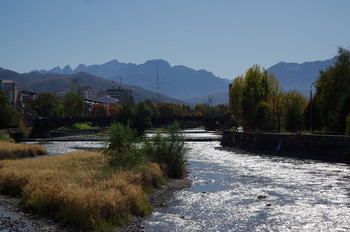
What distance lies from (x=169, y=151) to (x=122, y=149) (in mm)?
6304

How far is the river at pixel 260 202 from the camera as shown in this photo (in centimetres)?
2544

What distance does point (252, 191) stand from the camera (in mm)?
36719

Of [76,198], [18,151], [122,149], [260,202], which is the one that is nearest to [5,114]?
[18,151]

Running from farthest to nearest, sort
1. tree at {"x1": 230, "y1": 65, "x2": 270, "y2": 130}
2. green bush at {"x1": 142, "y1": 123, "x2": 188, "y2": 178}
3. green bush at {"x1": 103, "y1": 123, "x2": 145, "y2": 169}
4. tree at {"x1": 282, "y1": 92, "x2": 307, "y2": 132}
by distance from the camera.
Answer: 1. tree at {"x1": 230, "y1": 65, "x2": 270, "y2": 130}
2. tree at {"x1": 282, "y1": 92, "x2": 307, "y2": 132}
3. green bush at {"x1": 142, "y1": 123, "x2": 188, "y2": 178}
4. green bush at {"x1": 103, "y1": 123, "x2": 145, "y2": 169}

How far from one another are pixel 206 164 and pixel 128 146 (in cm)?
2144

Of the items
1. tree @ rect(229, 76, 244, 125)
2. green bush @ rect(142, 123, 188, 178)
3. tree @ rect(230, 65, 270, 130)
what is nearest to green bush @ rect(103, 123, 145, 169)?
green bush @ rect(142, 123, 188, 178)

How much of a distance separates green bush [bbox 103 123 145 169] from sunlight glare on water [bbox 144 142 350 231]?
5.36m

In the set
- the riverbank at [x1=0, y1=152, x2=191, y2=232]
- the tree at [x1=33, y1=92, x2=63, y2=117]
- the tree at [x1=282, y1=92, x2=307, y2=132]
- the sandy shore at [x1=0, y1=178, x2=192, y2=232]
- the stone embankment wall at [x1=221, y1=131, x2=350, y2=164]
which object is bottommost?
the sandy shore at [x1=0, y1=178, x2=192, y2=232]

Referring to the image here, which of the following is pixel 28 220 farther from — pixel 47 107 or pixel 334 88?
pixel 47 107

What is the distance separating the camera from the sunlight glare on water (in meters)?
25.4

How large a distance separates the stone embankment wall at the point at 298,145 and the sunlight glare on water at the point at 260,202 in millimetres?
9878

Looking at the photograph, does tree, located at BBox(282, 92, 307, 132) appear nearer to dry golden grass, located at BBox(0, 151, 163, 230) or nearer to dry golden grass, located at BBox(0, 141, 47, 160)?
dry golden grass, located at BBox(0, 141, 47, 160)

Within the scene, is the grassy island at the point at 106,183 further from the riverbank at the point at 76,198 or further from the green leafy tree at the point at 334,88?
the green leafy tree at the point at 334,88

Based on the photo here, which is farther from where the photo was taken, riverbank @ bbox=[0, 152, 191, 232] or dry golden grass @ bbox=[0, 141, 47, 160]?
dry golden grass @ bbox=[0, 141, 47, 160]
